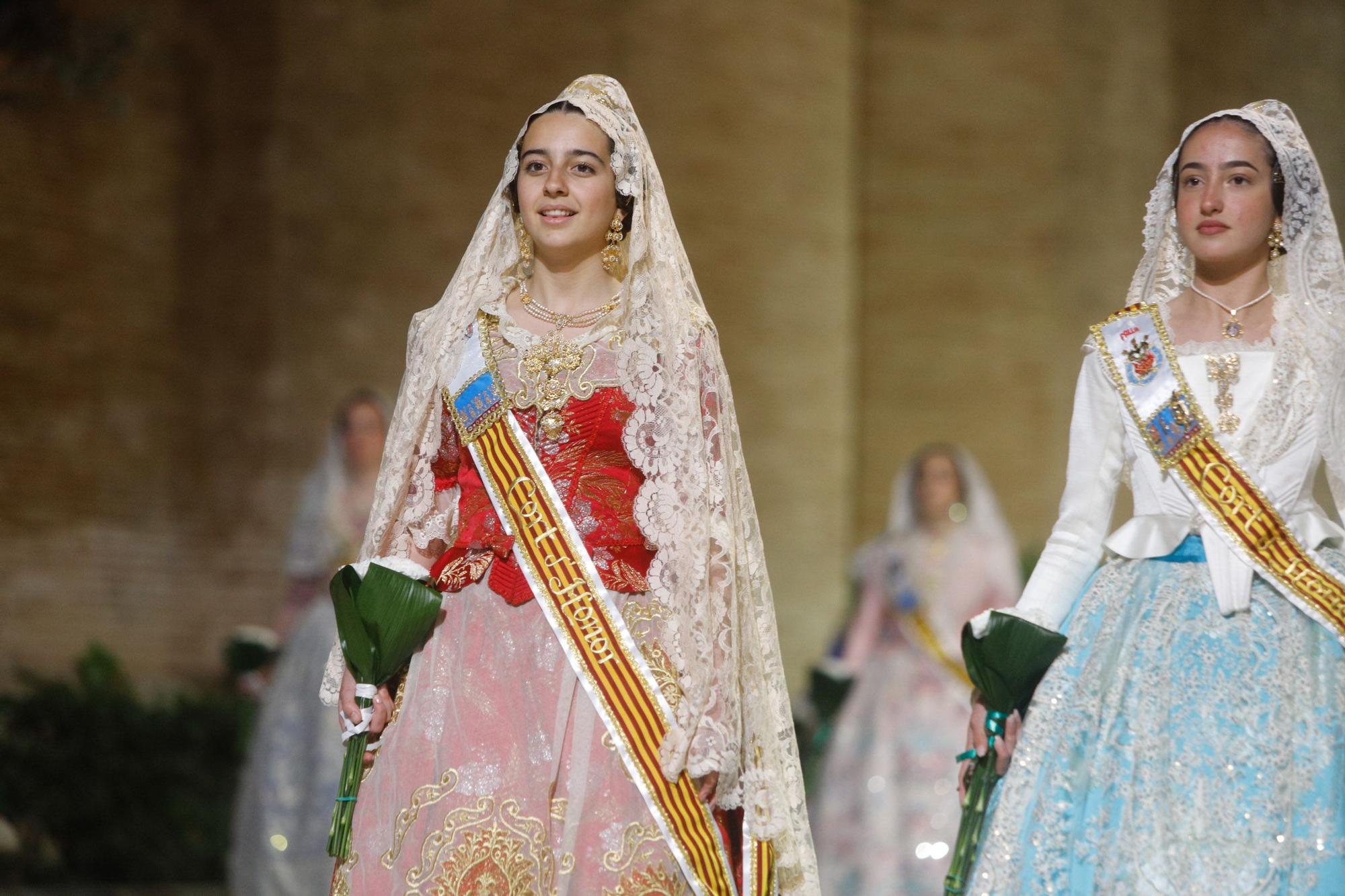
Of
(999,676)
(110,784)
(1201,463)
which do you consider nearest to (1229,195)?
(1201,463)

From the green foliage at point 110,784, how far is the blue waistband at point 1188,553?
6183 millimetres

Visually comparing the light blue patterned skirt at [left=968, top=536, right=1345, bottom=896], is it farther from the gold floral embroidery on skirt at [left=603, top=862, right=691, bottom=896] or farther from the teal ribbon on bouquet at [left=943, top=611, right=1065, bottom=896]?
the gold floral embroidery on skirt at [left=603, top=862, right=691, bottom=896]

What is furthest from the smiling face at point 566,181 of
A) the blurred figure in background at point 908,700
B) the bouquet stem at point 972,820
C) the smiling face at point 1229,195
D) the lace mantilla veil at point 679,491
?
the blurred figure in background at point 908,700

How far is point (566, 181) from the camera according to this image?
3.97 metres

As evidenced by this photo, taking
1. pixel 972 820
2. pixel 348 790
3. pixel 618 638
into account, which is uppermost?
pixel 618 638

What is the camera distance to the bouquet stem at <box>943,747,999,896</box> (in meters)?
3.70

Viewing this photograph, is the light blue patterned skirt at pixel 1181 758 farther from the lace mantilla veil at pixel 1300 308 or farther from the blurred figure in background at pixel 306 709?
the blurred figure in background at pixel 306 709

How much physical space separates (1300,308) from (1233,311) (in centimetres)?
13

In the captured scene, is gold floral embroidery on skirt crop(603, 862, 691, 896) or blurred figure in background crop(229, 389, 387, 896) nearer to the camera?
gold floral embroidery on skirt crop(603, 862, 691, 896)

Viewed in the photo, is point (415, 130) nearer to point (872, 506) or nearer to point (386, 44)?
point (386, 44)

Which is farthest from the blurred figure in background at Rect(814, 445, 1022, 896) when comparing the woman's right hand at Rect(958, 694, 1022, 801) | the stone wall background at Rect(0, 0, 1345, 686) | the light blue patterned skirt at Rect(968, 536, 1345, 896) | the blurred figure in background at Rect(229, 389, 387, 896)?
the light blue patterned skirt at Rect(968, 536, 1345, 896)

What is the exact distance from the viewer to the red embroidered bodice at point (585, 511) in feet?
12.5

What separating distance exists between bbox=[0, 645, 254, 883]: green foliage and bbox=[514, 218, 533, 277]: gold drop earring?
5.46 m

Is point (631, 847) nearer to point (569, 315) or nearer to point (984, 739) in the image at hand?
point (984, 739)
